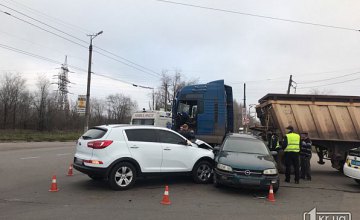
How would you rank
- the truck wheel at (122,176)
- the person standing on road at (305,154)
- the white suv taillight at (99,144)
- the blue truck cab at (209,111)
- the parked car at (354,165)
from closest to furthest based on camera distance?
the white suv taillight at (99,144)
the truck wheel at (122,176)
the parked car at (354,165)
the person standing on road at (305,154)
the blue truck cab at (209,111)

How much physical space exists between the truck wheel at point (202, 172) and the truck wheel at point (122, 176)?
6.93 feet

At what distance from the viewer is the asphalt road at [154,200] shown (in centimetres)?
700

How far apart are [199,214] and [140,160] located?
115 inches

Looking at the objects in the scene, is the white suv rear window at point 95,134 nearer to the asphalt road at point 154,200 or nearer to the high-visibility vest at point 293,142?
the asphalt road at point 154,200

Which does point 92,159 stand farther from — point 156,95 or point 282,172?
point 156,95

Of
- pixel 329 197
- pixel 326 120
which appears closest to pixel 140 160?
pixel 329 197

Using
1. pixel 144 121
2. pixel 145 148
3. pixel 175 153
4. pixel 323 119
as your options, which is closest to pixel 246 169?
pixel 175 153

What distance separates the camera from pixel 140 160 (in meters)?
9.53

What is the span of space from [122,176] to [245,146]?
3.94 metres

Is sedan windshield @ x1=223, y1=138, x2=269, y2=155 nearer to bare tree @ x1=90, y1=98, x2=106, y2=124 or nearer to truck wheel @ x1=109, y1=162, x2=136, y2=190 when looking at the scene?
truck wheel @ x1=109, y1=162, x2=136, y2=190

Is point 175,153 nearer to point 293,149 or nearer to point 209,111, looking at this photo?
point 293,149

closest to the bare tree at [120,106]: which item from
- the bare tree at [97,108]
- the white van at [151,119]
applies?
the bare tree at [97,108]

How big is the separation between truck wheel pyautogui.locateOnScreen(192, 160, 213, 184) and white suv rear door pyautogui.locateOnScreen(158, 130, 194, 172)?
0.24 m

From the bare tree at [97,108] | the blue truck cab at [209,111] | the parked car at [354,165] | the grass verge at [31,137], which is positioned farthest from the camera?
the bare tree at [97,108]
